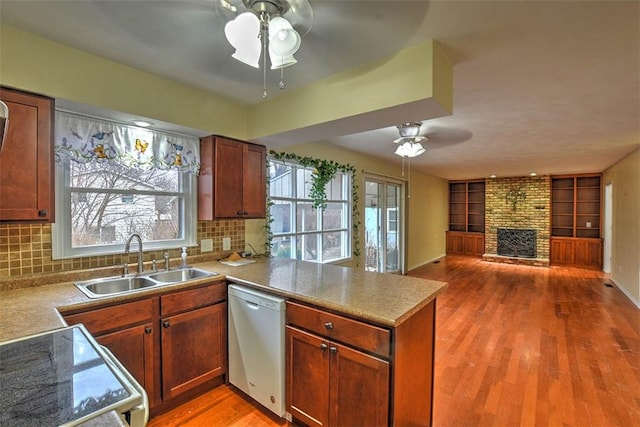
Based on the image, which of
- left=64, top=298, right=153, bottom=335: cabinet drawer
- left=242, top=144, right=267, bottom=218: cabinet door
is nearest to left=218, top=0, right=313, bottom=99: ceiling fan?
left=242, top=144, right=267, bottom=218: cabinet door

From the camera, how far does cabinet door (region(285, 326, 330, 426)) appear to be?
1710 mm

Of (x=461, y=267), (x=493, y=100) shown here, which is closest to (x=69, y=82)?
(x=493, y=100)

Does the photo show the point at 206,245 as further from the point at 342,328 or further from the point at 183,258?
the point at 342,328

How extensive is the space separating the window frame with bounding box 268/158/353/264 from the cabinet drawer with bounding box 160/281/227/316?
127 cm

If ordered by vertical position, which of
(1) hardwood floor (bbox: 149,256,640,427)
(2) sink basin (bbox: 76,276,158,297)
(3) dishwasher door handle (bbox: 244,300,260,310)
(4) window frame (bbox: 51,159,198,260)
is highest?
(4) window frame (bbox: 51,159,198,260)

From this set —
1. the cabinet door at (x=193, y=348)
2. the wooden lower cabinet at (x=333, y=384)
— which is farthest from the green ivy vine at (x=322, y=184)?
the wooden lower cabinet at (x=333, y=384)

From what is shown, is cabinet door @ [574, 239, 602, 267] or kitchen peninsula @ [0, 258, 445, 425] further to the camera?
cabinet door @ [574, 239, 602, 267]

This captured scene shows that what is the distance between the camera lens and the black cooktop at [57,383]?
76cm

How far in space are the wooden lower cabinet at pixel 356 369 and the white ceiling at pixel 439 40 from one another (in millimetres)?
1531

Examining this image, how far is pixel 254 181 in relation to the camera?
2.89m

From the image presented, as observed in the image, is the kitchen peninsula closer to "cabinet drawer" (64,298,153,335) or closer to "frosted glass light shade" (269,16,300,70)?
"cabinet drawer" (64,298,153,335)

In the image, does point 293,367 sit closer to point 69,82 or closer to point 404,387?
point 404,387

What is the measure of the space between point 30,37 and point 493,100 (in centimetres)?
320

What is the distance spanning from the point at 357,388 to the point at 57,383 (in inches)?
49.5
